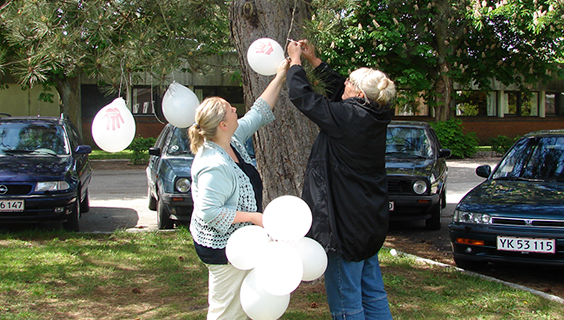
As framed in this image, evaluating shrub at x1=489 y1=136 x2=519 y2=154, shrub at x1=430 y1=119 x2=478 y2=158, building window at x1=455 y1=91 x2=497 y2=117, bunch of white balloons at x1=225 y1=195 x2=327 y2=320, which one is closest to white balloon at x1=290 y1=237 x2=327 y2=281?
bunch of white balloons at x1=225 y1=195 x2=327 y2=320

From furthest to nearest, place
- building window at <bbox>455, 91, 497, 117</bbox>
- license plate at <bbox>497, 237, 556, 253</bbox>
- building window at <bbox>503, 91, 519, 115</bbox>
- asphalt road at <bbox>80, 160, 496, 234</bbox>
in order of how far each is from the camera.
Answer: building window at <bbox>503, 91, 519, 115</bbox> < building window at <bbox>455, 91, 497, 117</bbox> < asphalt road at <bbox>80, 160, 496, 234</bbox> < license plate at <bbox>497, 237, 556, 253</bbox>

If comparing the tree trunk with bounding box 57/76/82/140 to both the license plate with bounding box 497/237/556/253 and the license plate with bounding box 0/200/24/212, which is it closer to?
the license plate with bounding box 0/200/24/212

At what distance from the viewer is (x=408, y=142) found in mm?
9164

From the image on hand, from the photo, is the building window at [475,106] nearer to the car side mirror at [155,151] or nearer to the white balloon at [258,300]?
the car side mirror at [155,151]

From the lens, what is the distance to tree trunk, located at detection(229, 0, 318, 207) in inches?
174

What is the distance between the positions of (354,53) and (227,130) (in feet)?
56.8

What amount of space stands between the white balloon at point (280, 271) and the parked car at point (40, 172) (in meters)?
5.61

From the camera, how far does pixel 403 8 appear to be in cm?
1923

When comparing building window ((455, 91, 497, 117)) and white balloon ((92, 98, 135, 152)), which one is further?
building window ((455, 91, 497, 117))

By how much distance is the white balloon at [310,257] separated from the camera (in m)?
2.62

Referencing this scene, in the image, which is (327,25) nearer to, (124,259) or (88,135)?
(124,259)

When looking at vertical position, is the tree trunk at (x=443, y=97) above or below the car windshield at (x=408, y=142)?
above

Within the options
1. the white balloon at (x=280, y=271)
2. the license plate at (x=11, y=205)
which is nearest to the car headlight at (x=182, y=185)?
the license plate at (x=11, y=205)

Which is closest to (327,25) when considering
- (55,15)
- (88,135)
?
(55,15)
